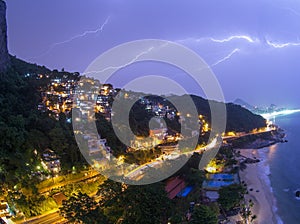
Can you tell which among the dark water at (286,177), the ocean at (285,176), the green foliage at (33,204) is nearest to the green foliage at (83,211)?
the green foliage at (33,204)

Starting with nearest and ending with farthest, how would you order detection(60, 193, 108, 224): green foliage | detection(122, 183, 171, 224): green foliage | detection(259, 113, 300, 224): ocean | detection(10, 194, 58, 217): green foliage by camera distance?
detection(60, 193, 108, 224): green foliage
detection(122, 183, 171, 224): green foliage
detection(10, 194, 58, 217): green foliage
detection(259, 113, 300, 224): ocean

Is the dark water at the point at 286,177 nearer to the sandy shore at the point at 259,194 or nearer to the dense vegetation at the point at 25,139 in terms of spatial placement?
the sandy shore at the point at 259,194

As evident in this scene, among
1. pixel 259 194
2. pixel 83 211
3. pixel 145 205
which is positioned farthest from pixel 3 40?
pixel 259 194

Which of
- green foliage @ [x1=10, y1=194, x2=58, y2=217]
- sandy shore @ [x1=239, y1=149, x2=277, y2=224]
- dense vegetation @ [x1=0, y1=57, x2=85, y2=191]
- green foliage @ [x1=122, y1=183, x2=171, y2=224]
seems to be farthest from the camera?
sandy shore @ [x1=239, y1=149, x2=277, y2=224]

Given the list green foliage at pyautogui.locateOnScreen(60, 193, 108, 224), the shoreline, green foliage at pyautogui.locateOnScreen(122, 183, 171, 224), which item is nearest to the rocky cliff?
green foliage at pyautogui.locateOnScreen(60, 193, 108, 224)

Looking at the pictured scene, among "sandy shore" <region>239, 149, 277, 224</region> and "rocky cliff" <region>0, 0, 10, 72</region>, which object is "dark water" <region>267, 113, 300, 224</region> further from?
"rocky cliff" <region>0, 0, 10, 72</region>

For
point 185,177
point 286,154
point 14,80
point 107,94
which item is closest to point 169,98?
point 107,94
